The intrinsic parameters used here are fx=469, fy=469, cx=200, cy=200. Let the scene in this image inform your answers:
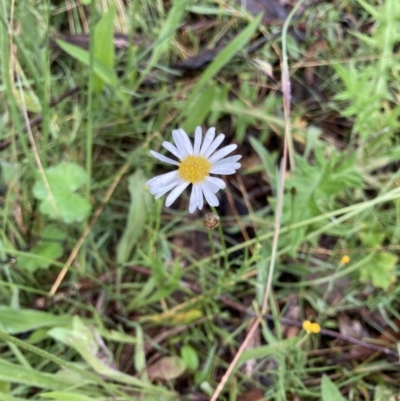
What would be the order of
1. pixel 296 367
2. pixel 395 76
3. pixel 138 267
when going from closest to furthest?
pixel 296 367 → pixel 138 267 → pixel 395 76

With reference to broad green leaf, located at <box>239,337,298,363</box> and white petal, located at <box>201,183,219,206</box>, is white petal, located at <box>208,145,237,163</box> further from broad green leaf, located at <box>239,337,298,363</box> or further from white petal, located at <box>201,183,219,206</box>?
broad green leaf, located at <box>239,337,298,363</box>

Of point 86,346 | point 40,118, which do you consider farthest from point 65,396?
point 40,118

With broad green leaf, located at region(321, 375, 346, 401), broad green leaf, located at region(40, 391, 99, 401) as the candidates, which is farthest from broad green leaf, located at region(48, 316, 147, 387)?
broad green leaf, located at region(321, 375, 346, 401)

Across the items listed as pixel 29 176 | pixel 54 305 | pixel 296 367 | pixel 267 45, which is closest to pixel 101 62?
pixel 29 176

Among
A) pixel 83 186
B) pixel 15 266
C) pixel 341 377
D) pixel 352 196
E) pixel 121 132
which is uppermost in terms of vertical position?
pixel 121 132

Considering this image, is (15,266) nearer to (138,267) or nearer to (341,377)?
(138,267)

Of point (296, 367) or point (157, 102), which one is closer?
point (296, 367)
